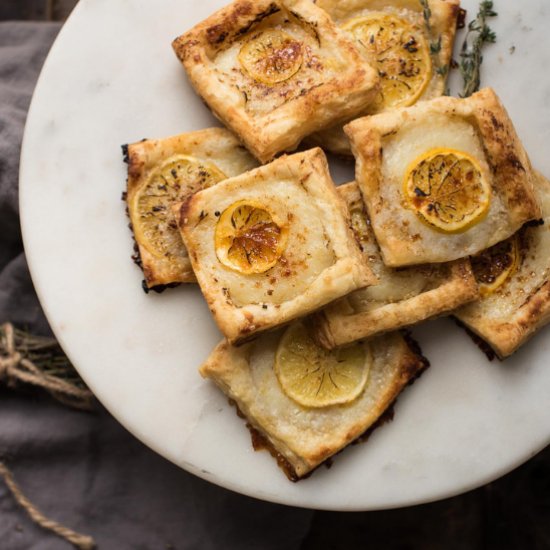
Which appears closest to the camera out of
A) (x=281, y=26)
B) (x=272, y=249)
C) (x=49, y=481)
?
(x=272, y=249)

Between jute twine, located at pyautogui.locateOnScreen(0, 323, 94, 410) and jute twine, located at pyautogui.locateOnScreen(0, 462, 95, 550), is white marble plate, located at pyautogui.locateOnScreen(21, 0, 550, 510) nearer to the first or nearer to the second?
jute twine, located at pyautogui.locateOnScreen(0, 323, 94, 410)

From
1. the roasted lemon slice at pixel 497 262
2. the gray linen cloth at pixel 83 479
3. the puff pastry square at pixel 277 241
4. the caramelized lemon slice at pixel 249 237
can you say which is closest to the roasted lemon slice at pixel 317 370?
the puff pastry square at pixel 277 241

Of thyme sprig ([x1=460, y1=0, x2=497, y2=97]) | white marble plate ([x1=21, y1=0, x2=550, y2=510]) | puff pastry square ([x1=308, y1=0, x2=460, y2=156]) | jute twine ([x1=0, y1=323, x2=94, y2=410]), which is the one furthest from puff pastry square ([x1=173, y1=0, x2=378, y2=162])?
jute twine ([x1=0, y1=323, x2=94, y2=410])

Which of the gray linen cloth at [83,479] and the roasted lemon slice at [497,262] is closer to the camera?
the roasted lemon slice at [497,262]

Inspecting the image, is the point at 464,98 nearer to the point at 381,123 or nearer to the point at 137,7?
the point at 381,123

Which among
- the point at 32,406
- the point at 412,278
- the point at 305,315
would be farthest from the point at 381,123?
the point at 32,406

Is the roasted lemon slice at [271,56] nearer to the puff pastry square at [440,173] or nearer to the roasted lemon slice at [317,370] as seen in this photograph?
the puff pastry square at [440,173]
